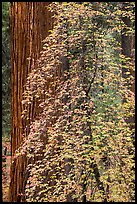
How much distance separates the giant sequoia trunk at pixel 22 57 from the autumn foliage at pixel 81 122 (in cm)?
23

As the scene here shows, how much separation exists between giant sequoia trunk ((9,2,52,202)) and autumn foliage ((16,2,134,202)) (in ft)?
0.74

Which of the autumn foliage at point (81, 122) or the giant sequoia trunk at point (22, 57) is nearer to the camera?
the autumn foliage at point (81, 122)

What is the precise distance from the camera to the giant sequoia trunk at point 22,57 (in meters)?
3.33

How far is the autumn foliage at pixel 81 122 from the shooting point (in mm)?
2822

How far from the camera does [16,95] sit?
135 inches

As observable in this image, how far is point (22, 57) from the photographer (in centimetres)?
340

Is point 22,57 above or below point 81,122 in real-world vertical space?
above

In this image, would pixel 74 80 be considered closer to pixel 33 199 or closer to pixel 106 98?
pixel 106 98

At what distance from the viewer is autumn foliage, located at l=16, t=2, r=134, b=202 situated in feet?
9.26

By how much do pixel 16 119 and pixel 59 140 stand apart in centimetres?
65

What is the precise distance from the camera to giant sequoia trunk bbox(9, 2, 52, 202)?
333 cm

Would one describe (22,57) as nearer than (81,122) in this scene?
No

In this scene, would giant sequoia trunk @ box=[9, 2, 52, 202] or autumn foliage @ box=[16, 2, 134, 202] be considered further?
giant sequoia trunk @ box=[9, 2, 52, 202]

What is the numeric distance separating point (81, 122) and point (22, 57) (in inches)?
38.7
